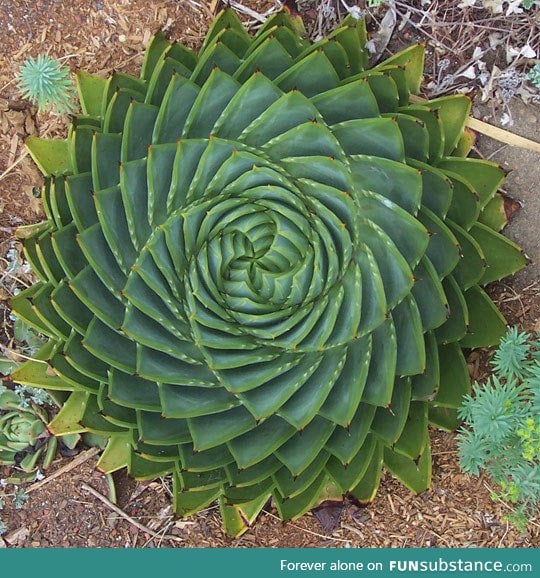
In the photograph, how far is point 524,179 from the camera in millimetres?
2500

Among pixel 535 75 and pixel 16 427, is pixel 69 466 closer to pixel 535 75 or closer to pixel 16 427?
pixel 16 427

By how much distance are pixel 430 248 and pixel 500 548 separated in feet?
4.04

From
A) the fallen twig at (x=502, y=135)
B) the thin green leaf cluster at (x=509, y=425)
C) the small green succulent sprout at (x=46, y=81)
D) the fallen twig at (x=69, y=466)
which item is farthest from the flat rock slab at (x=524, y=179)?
the fallen twig at (x=69, y=466)

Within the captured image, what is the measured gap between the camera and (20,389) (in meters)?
2.75

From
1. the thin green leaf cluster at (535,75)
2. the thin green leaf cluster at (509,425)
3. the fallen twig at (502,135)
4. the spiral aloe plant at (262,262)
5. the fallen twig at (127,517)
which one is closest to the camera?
the spiral aloe plant at (262,262)

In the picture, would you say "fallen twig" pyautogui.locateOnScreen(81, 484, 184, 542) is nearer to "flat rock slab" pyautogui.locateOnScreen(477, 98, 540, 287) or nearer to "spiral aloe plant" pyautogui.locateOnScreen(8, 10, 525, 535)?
"spiral aloe plant" pyautogui.locateOnScreen(8, 10, 525, 535)

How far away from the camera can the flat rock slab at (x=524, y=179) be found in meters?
2.48

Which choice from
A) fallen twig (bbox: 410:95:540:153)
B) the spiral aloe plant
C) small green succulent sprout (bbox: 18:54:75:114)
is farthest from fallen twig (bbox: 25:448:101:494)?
fallen twig (bbox: 410:95:540:153)

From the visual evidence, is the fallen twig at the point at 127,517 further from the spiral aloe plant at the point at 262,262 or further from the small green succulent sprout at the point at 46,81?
the small green succulent sprout at the point at 46,81

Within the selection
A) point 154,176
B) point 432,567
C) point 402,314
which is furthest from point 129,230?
point 432,567

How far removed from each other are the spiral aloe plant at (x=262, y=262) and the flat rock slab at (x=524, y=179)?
17.8 inches

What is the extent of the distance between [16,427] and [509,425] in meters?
1.80

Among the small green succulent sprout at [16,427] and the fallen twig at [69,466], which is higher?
the small green succulent sprout at [16,427]

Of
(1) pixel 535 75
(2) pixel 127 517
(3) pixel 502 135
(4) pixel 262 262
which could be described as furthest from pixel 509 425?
(2) pixel 127 517
